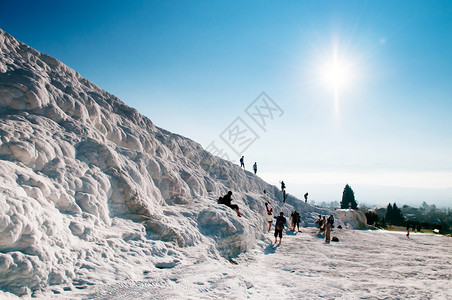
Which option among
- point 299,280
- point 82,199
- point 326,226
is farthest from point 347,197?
point 82,199

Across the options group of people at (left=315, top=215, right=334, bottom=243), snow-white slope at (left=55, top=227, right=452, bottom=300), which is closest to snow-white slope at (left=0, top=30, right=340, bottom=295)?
snow-white slope at (left=55, top=227, right=452, bottom=300)

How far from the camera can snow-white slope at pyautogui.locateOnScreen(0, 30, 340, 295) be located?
5195 millimetres

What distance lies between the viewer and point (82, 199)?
24.3ft

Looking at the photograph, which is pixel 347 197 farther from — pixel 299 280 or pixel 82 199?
pixel 82 199

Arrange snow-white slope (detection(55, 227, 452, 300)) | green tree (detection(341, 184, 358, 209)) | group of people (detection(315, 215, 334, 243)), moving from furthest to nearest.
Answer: green tree (detection(341, 184, 358, 209)) < group of people (detection(315, 215, 334, 243)) < snow-white slope (detection(55, 227, 452, 300))

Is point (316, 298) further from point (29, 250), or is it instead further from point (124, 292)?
point (29, 250)

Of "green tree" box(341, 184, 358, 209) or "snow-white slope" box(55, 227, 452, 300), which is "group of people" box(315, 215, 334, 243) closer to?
"snow-white slope" box(55, 227, 452, 300)

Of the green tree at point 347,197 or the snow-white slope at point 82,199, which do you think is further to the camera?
the green tree at point 347,197

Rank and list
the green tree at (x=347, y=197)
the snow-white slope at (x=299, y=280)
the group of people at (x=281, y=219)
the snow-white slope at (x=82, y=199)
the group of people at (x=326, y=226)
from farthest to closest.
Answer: the green tree at (x=347, y=197) < the group of people at (x=326, y=226) < the group of people at (x=281, y=219) < the snow-white slope at (x=299, y=280) < the snow-white slope at (x=82, y=199)

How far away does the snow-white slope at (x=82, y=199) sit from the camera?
17.0ft

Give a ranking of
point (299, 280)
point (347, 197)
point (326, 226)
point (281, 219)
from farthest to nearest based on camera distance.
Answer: point (347, 197), point (326, 226), point (281, 219), point (299, 280)

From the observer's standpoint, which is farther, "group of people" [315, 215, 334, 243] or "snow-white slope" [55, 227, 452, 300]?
"group of people" [315, 215, 334, 243]

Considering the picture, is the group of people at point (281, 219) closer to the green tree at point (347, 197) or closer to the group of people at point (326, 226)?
the group of people at point (326, 226)

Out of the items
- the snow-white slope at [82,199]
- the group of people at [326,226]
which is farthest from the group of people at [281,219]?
the snow-white slope at [82,199]
